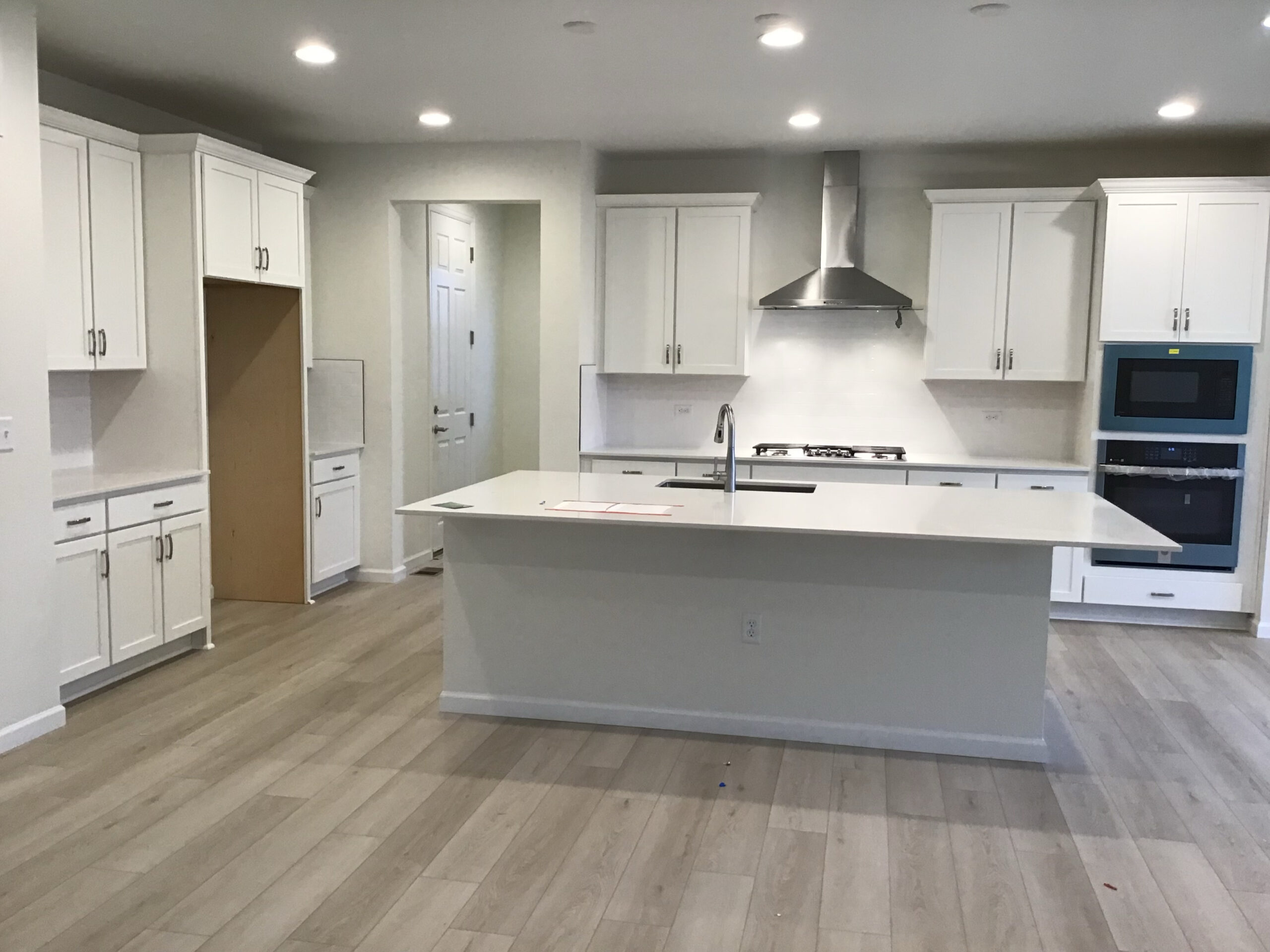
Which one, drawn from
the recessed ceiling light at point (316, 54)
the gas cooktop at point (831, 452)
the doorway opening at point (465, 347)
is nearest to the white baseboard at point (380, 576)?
the doorway opening at point (465, 347)

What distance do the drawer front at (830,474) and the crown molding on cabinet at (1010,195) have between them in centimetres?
150

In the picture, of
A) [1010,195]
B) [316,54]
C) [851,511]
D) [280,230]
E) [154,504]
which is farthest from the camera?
[1010,195]

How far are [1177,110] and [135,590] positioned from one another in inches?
203

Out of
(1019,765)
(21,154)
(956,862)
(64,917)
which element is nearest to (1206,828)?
(1019,765)

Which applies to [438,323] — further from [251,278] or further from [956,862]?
[956,862]

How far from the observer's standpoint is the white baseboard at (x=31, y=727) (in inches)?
142

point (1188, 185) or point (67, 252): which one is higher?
point (1188, 185)

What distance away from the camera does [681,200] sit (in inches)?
241

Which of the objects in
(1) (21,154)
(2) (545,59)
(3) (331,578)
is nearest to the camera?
(1) (21,154)

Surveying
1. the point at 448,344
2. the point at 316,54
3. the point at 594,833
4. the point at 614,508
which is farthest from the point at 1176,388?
the point at 316,54

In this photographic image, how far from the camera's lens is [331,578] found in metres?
6.17

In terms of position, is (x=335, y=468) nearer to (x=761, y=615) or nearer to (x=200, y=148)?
(x=200, y=148)

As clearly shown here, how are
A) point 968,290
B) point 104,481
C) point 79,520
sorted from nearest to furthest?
point 79,520
point 104,481
point 968,290

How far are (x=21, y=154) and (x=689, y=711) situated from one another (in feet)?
9.97
